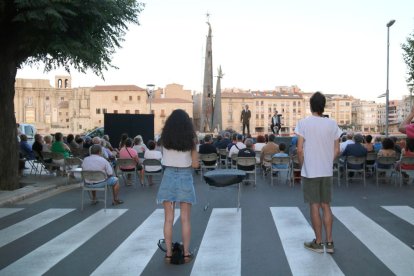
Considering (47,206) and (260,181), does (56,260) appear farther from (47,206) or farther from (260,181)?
(260,181)

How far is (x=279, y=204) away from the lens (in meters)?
10.1

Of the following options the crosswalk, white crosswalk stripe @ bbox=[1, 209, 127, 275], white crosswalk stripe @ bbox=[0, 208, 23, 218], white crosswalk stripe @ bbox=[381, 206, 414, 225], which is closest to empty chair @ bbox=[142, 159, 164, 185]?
the crosswalk

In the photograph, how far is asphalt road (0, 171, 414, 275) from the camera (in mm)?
5625

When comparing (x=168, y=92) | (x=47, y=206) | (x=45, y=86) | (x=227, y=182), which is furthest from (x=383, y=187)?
(x=45, y=86)

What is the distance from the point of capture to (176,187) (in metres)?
5.78

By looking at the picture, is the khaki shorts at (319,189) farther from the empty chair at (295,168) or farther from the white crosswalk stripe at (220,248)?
the empty chair at (295,168)

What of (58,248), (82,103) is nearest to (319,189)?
(58,248)

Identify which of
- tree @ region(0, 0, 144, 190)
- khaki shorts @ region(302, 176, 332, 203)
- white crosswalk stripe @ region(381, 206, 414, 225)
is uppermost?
tree @ region(0, 0, 144, 190)

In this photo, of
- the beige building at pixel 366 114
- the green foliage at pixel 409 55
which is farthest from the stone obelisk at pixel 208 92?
the beige building at pixel 366 114

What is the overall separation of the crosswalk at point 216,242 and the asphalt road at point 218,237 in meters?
0.01

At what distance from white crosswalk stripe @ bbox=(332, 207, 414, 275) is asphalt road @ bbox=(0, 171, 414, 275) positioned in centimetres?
1

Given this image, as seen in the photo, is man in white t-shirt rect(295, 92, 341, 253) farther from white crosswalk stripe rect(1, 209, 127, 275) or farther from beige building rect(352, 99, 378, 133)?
beige building rect(352, 99, 378, 133)

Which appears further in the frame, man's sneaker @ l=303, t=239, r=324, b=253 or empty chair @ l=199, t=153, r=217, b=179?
empty chair @ l=199, t=153, r=217, b=179

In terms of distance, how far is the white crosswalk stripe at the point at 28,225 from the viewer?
7.42 meters
